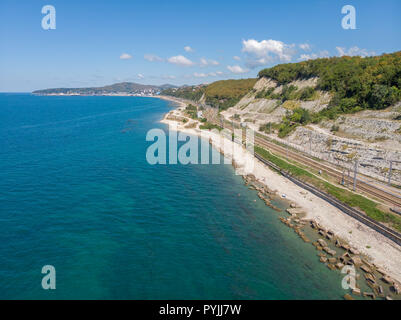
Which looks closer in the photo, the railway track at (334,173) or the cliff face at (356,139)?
the railway track at (334,173)

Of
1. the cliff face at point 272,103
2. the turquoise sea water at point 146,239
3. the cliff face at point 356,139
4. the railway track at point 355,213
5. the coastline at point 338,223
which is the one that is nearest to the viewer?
the turquoise sea water at point 146,239

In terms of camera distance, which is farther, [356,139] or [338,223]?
[356,139]

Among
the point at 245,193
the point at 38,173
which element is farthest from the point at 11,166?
the point at 245,193

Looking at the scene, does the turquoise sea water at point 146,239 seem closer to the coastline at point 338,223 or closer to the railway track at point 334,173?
the coastline at point 338,223

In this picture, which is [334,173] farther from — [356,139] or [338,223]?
[338,223]

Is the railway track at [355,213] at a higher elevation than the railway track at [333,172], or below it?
below

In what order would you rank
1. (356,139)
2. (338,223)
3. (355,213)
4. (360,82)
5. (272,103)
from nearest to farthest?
(338,223), (355,213), (356,139), (360,82), (272,103)

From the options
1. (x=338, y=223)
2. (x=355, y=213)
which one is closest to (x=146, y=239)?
(x=338, y=223)

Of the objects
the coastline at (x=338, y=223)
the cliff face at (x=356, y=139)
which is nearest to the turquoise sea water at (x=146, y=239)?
the coastline at (x=338, y=223)

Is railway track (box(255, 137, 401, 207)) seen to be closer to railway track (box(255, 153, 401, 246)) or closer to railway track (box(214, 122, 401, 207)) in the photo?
railway track (box(214, 122, 401, 207))

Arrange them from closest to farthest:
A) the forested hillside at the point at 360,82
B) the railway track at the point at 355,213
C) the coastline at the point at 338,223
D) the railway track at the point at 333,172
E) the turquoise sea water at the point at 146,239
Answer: the turquoise sea water at the point at 146,239 → the coastline at the point at 338,223 → the railway track at the point at 355,213 → the railway track at the point at 333,172 → the forested hillside at the point at 360,82
